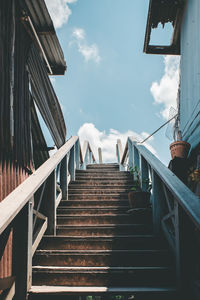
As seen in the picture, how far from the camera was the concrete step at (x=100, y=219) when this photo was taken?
12.4ft

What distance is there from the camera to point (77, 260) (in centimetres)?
289

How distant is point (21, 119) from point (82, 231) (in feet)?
6.66

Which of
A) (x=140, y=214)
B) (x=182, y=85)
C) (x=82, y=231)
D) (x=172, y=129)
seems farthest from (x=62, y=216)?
(x=182, y=85)

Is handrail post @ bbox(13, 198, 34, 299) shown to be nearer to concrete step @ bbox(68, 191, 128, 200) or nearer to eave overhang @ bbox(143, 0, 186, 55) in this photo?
concrete step @ bbox(68, 191, 128, 200)

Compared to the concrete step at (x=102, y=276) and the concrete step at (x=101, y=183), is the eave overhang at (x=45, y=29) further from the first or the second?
the concrete step at (x=102, y=276)

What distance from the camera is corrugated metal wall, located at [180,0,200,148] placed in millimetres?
4578

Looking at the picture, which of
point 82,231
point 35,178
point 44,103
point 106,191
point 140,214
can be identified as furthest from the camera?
point 44,103

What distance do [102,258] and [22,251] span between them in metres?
0.86

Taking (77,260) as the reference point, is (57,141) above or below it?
above

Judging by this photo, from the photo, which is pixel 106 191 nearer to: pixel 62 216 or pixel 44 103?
pixel 62 216

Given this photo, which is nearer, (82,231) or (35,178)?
(35,178)

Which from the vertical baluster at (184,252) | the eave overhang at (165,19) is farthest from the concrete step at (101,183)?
the eave overhang at (165,19)

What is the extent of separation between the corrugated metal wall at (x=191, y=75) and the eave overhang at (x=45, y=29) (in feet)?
8.45

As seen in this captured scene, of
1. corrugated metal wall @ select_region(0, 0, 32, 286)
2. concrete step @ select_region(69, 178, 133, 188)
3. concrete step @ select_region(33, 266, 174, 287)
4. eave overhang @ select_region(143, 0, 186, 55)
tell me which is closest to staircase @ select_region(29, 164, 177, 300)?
concrete step @ select_region(33, 266, 174, 287)
